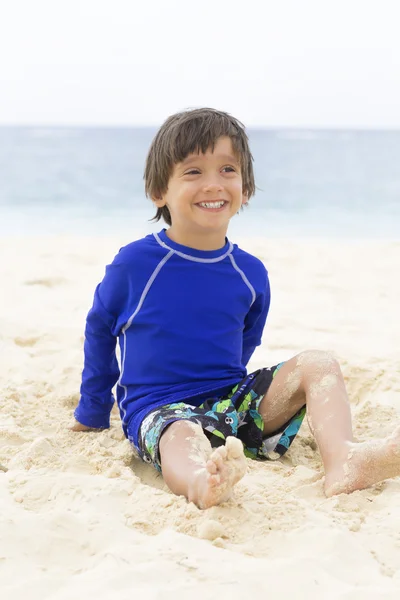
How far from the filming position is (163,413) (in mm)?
2025

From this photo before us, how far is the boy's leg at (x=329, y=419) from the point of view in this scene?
181cm

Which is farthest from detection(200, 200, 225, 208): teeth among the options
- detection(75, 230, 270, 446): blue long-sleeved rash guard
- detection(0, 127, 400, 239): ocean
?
detection(0, 127, 400, 239): ocean

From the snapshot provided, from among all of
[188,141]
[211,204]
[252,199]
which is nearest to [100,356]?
[211,204]

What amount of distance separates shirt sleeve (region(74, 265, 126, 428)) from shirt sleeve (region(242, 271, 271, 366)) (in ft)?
1.55

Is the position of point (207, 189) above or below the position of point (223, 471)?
above

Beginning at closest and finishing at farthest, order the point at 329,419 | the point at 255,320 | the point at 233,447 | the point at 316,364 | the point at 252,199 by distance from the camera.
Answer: the point at 233,447
the point at 329,419
the point at 316,364
the point at 255,320
the point at 252,199

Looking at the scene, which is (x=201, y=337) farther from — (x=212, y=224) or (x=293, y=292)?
(x=293, y=292)

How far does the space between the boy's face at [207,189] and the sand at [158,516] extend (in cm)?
76

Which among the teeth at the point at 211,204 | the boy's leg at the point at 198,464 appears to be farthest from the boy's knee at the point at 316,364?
the teeth at the point at 211,204

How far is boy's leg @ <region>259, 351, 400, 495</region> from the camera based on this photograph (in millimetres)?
1809

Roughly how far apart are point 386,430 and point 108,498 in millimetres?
1159

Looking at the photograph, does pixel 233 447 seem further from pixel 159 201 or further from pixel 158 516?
pixel 159 201

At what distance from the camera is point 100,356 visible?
2322mm

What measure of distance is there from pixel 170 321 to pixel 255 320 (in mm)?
400
